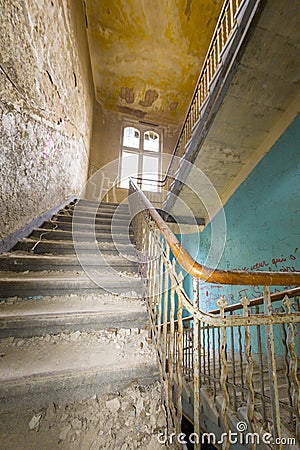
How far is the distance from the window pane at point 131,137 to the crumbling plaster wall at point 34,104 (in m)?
3.70

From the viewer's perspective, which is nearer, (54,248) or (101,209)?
(54,248)

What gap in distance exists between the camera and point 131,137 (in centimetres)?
767

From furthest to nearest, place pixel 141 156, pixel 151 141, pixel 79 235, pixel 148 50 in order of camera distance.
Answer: pixel 151 141 < pixel 141 156 < pixel 148 50 < pixel 79 235

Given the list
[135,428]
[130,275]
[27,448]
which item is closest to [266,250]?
[130,275]

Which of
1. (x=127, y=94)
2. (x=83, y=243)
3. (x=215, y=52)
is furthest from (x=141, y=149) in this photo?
(x=83, y=243)

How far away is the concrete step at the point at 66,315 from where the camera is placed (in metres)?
1.41

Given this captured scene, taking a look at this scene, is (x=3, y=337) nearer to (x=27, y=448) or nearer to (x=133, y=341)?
(x=27, y=448)

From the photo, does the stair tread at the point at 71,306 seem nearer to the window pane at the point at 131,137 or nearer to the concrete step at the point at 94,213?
the concrete step at the point at 94,213

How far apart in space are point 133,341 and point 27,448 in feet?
2.50

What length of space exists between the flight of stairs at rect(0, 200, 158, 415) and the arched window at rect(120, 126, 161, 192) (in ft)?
17.3

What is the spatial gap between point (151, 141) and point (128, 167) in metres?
1.59

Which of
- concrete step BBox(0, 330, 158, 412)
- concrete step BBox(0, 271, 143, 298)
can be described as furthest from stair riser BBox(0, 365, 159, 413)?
concrete step BBox(0, 271, 143, 298)

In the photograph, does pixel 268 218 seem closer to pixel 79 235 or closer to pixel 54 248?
pixel 79 235

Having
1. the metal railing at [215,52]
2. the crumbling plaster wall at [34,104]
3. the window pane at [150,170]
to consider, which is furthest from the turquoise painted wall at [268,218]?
the window pane at [150,170]
